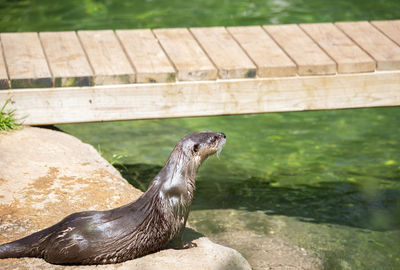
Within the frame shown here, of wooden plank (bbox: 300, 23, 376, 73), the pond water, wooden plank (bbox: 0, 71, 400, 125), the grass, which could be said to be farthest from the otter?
wooden plank (bbox: 300, 23, 376, 73)

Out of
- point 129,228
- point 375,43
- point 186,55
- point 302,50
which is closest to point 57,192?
point 129,228

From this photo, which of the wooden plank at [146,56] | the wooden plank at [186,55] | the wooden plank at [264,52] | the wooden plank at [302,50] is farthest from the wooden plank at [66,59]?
the wooden plank at [302,50]

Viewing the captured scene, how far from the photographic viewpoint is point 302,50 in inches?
201

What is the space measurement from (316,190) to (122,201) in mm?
2703

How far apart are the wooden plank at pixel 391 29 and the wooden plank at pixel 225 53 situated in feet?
4.73

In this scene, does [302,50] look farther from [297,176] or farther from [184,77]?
[297,176]

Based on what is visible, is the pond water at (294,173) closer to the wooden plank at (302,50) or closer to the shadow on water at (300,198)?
the shadow on water at (300,198)

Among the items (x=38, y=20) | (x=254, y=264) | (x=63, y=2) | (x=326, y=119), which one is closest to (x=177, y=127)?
(x=326, y=119)

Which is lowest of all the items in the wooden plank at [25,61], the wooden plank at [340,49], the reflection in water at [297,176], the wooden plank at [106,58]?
the reflection in water at [297,176]

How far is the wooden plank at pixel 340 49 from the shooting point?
4.79 m

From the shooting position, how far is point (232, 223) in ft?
17.5

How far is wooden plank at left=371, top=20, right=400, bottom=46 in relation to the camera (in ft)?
18.0

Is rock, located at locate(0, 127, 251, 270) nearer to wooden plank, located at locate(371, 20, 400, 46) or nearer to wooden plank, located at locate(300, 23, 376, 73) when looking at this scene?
wooden plank, located at locate(300, 23, 376, 73)

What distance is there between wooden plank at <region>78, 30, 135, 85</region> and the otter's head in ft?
3.53
